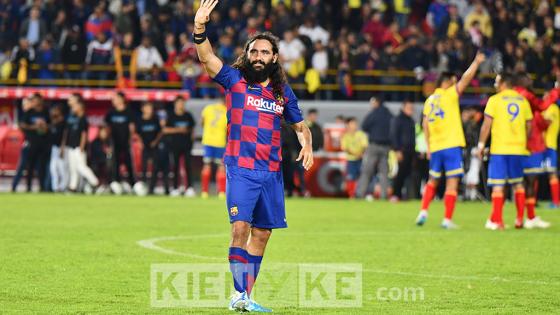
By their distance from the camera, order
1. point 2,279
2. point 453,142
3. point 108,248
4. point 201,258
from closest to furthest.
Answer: point 2,279, point 201,258, point 108,248, point 453,142

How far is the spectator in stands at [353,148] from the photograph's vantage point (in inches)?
1105

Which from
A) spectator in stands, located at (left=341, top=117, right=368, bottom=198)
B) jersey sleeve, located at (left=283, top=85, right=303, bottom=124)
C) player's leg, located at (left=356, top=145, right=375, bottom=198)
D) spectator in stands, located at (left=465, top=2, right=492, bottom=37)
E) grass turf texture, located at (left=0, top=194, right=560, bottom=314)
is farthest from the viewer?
spectator in stands, located at (left=465, top=2, right=492, bottom=37)

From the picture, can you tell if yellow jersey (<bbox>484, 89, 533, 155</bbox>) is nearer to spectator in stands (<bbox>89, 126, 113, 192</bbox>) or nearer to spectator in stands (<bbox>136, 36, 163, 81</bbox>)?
spectator in stands (<bbox>89, 126, 113, 192</bbox>)

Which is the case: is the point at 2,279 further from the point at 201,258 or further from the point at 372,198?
the point at 372,198

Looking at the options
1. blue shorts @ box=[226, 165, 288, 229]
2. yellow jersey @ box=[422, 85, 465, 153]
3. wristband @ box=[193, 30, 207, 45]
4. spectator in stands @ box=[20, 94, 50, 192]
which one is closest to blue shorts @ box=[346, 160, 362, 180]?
spectator in stands @ box=[20, 94, 50, 192]

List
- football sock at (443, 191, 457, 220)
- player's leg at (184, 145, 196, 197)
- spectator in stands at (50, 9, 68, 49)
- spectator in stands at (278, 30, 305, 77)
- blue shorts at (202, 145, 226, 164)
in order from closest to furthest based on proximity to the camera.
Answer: football sock at (443, 191, 457, 220)
blue shorts at (202, 145, 226, 164)
player's leg at (184, 145, 196, 197)
spectator in stands at (278, 30, 305, 77)
spectator in stands at (50, 9, 68, 49)

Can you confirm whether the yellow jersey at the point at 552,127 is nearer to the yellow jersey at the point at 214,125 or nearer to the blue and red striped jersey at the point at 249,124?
the yellow jersey at the point at 214,125

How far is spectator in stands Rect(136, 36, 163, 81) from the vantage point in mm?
30906

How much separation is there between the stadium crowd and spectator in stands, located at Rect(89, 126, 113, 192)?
2581 mm

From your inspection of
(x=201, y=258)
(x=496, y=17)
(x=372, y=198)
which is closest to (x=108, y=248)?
(x=201, y=258)

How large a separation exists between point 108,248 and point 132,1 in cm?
1965

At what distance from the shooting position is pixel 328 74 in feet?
103

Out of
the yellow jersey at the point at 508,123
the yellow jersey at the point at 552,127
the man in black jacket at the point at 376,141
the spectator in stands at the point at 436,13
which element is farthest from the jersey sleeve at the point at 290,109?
the spectator in stands at the point at 436,13

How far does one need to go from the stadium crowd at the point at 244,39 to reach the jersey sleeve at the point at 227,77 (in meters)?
21.0
